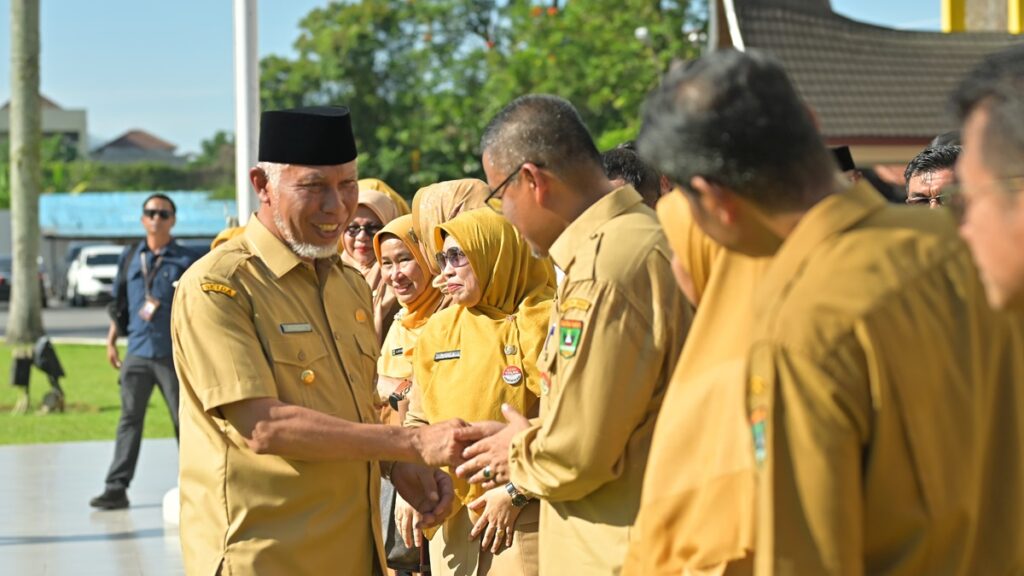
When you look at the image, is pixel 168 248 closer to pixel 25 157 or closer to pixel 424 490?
pixel 424 490

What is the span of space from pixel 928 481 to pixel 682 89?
71 cm

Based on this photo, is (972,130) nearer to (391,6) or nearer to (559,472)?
(559,472)

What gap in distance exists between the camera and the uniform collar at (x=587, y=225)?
3580 mm

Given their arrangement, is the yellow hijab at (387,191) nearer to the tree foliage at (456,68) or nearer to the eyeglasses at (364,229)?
the eyeglasses at (364,229)

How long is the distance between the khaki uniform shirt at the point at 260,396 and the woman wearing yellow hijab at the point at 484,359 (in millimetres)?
537

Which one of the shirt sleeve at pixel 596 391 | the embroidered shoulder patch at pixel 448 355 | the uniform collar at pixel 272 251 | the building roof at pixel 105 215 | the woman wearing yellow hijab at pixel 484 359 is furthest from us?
the building roof at pixel 105 215

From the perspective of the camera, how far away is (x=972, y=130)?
2107 mm

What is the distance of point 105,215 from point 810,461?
2458 inches

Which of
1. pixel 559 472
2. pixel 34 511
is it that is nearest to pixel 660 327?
pixel 559 472

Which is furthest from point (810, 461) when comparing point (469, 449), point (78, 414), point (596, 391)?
point (78, 414)

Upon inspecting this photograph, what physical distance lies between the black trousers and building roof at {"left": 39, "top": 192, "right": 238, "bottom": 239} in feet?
164

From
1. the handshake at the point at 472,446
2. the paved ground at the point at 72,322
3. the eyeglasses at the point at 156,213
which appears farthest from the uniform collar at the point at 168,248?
the paved ground at the point at 72,322

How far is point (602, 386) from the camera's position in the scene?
3.30m

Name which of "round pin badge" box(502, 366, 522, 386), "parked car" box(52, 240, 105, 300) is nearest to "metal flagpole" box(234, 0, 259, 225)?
"round pin badge" box(502, 366, 522, 386)
